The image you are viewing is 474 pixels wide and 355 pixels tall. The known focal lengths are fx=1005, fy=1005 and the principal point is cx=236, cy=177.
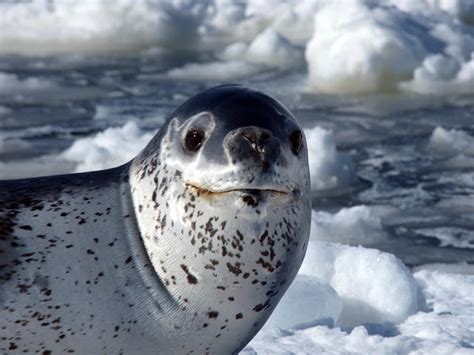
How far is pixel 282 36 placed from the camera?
428 inches

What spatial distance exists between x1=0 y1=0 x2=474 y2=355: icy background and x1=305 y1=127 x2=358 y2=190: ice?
1 centimetres

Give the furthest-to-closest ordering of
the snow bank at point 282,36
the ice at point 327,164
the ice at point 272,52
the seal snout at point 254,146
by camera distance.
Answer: the ice at point 272,52 < the snow bank at point 282,36 < the ice at point 327,164 < the seal snout at point 254,146

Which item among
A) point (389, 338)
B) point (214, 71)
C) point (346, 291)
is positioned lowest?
point (389, 338)

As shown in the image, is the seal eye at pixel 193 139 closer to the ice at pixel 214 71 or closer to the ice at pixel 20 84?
the ice at pixel 20 84

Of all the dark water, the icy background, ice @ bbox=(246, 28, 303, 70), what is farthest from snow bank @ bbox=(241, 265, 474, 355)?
ice @ bbox=(246, 28, 303, 70)

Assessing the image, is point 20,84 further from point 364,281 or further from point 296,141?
point 296,141

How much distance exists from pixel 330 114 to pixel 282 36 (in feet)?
9.41

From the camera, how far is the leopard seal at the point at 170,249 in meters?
2.30

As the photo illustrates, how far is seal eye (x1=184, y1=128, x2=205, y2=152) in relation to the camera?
234cm

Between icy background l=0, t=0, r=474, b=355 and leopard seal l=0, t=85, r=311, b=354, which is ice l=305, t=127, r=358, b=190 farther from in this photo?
leopard seal l=0, t=85, r=311, b=354

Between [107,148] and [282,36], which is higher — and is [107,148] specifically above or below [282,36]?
below

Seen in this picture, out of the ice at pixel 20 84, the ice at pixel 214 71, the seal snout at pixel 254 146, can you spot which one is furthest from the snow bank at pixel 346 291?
the ice at pixel 214 71

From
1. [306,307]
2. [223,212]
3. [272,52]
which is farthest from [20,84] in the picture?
[223,212]

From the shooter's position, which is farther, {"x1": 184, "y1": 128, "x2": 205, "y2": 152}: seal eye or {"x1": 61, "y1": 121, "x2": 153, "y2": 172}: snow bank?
{"x1": 61, "y1": 121, "x2": 153, "y2": 172}: snow bank
